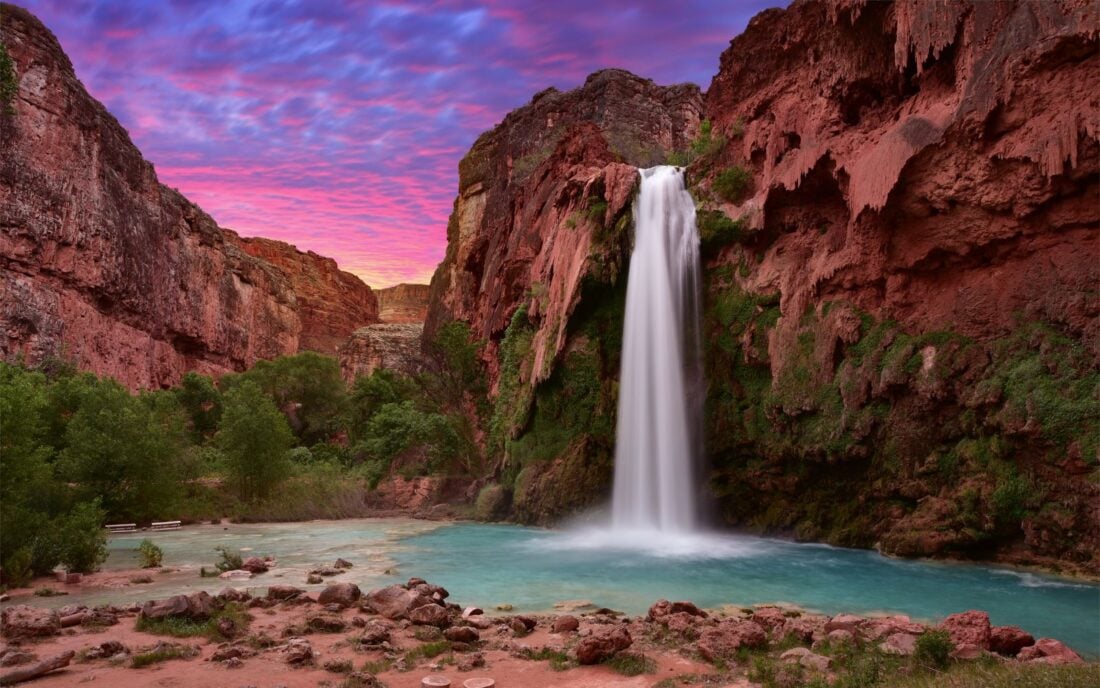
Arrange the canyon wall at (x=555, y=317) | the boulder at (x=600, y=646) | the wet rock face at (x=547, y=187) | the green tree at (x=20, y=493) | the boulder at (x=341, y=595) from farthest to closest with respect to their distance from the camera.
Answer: the wet rock face at (x=547, y=187) < the canyon wall at (x=555, y=317) < the green tree at (x=20, y=493) < the boulder at (x=341, y=595) < the boulder at (x=600, y=646)

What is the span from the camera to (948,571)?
1441 centimetres

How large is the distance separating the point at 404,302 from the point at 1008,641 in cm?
16168

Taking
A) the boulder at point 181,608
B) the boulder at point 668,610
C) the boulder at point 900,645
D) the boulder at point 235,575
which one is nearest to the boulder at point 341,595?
the boulder at point 181,608

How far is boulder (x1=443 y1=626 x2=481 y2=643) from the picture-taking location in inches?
293

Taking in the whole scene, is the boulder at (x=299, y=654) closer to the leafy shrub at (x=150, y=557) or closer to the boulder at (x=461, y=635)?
the boulder at (x=461, y=635)

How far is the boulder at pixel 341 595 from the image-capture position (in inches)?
360

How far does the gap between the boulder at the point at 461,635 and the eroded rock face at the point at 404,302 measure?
5937 inches

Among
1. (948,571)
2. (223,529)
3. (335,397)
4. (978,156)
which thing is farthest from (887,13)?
(335,397)

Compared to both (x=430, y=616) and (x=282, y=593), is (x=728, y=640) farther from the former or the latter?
(x=282, y=593)

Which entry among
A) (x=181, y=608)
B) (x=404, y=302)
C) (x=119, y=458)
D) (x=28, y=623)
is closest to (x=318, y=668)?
(x=181, y=608)

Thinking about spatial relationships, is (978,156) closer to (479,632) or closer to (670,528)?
(670,528)

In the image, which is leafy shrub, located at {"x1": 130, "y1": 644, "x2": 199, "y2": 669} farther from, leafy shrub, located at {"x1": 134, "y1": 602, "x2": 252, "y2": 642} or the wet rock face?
the wet rock face

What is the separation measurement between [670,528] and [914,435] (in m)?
7.81

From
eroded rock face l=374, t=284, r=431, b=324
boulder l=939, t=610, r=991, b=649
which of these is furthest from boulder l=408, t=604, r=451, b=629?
eroded rock face l=374, t=284, r=431, b=324
